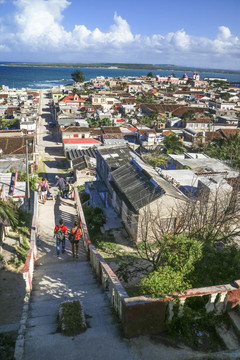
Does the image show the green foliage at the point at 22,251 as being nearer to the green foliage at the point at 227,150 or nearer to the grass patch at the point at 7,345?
the grass patch at the point at 7,345

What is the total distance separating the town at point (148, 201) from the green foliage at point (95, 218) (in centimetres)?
9

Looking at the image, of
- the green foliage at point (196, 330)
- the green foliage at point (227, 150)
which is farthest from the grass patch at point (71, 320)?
the green foliage at point (227, 150)

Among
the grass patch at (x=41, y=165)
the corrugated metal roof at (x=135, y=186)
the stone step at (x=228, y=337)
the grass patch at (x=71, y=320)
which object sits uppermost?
the grass patch at (x=71, y=320)

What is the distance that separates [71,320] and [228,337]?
3.80 metres

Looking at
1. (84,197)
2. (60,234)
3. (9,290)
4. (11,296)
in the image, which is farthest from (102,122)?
(60,234)

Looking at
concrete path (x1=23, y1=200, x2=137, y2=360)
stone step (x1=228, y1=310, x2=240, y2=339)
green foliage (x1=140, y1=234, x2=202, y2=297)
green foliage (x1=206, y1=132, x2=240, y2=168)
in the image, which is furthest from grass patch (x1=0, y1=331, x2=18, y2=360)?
green foliage (x1=206, y1=132, x2=240, y2=168)

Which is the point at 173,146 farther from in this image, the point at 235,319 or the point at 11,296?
the point at 235,319

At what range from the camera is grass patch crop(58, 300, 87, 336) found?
21.2ft

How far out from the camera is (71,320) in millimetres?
6590

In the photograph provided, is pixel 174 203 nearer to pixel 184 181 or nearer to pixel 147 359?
pixel 184 181

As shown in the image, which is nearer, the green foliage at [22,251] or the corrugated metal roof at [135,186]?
the green foliage at [22,251]

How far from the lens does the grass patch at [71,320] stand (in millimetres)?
6475

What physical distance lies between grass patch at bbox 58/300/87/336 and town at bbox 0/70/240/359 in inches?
37.4

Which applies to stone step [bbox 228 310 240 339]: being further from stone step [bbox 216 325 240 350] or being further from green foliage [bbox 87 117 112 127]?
green foliage [bbox 87 117 112 127]
